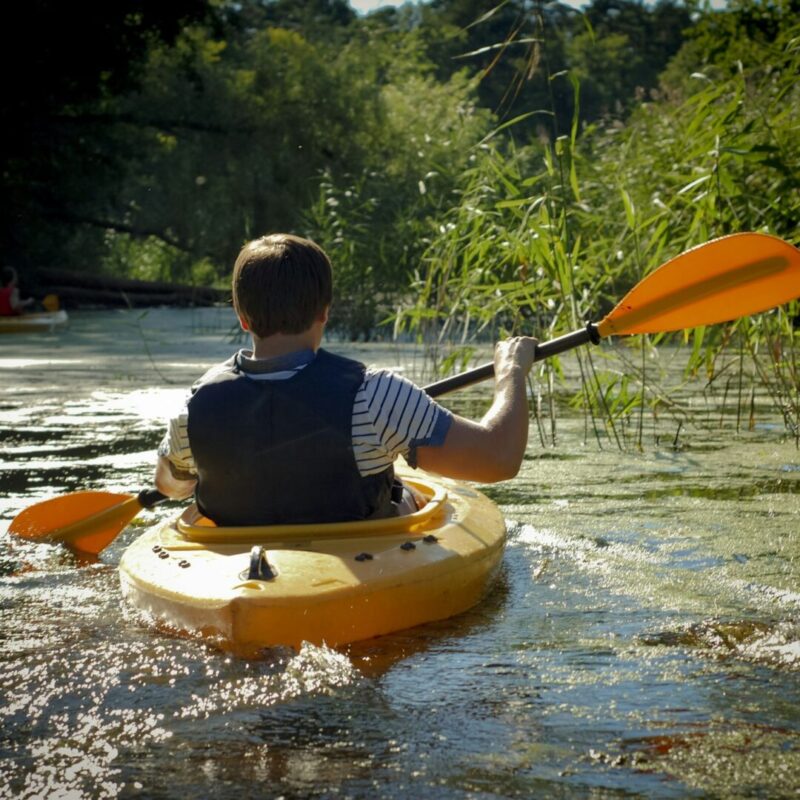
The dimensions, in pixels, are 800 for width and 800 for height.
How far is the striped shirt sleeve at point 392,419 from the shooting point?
2.60 meters

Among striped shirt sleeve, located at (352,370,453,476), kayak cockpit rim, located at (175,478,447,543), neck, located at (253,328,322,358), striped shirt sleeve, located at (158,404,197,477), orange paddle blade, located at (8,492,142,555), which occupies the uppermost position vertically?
neck, located at (253,328,322,358)

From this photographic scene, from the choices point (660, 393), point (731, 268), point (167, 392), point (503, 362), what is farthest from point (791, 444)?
point (167, 392)

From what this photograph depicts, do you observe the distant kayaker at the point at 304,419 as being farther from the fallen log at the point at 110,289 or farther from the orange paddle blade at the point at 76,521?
the fallen log at the point at 110,289

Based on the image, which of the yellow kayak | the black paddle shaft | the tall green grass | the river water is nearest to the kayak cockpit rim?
the yellow kayak

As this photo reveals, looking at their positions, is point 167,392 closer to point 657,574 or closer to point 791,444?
point 791,444

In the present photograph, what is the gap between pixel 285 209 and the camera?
52.6ft

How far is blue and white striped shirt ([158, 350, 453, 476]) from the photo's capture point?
260 centimetres

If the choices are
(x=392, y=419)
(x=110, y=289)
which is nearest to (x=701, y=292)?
(x=392, y=419)

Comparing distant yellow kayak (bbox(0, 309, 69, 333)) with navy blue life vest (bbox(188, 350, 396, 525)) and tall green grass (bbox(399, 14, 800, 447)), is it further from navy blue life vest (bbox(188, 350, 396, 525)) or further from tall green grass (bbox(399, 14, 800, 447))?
navy blue life vest (bbox(188, 350, 396, 525))

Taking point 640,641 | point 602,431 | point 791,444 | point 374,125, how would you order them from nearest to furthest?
point 640,641 → point 791,444 → point 602,431 → point 374,125

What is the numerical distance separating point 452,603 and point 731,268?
1.45 meters

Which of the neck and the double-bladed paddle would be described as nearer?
the neck

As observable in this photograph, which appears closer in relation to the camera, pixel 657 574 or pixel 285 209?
pixel 657 574

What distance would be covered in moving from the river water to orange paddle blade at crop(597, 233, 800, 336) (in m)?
0.59
